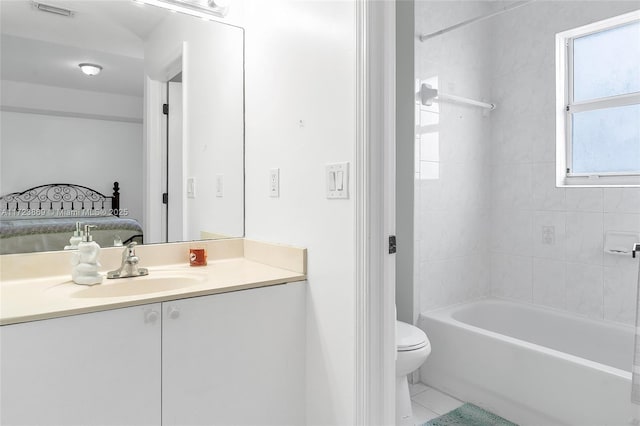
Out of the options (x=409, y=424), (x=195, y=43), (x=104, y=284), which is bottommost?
(x=409, y=424)

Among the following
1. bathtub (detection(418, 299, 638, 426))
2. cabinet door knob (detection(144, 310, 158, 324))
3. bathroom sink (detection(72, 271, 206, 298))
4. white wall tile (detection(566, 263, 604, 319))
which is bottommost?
bathtub (detection(418, 299, 638, 426))

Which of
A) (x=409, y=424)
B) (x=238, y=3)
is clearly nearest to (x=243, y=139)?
(x=238, y=3)

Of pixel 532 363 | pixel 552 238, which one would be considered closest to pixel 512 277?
pixel 552 238

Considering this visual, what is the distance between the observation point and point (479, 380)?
216cm

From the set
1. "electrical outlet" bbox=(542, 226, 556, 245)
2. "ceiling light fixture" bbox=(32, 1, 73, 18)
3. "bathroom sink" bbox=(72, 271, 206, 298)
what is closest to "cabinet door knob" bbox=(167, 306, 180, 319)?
"bathroom sink" bbox=(72, 271, 206, 298)

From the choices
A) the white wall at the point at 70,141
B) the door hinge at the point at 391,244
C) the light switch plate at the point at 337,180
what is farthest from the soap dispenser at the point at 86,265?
the door hinge at the point at 391,244

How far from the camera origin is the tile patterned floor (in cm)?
210

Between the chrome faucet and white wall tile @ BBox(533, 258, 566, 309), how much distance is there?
232 centimetres

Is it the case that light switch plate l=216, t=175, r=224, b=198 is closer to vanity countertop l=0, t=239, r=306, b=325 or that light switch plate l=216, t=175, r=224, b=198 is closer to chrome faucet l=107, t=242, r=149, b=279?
vanity countertop l=0, t=239, r=306, b=325

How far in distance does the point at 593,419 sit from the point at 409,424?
0.76m

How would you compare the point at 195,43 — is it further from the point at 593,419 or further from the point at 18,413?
the point at 593,419

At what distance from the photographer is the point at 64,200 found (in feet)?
5.19

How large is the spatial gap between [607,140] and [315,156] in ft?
6.60

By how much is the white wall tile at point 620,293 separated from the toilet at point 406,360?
1198 mm
